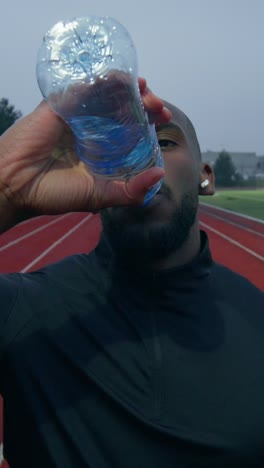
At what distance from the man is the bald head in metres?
0.06

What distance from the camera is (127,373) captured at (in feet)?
5.34

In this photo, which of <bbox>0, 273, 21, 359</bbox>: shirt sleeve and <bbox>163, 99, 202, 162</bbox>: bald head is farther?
<bbox>163, 99, 202, 162</bbox>: bald head

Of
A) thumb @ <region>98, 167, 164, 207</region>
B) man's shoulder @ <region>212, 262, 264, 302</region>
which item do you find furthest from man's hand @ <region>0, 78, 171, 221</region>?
man's shoulder @ <region>212, 262, 264, 302</region>

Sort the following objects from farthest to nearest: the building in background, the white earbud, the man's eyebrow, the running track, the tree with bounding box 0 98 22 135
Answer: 1. the building in background
2. the tree with bounding box 0 98 22 135
3. the running track
4. the white earbud
5. the man's eyebrow

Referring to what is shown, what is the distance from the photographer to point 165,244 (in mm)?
1806

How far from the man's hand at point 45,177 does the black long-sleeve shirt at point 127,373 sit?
0.28m

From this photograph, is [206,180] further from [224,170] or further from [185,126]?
[224,170]

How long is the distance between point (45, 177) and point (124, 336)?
443 mm

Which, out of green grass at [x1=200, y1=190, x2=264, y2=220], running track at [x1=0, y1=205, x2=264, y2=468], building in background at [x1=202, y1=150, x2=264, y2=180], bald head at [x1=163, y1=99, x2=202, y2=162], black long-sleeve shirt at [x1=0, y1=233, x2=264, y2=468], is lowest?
building in background at [x1=202, y1=150, x2=264, y2=180]

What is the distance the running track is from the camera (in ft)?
33.6

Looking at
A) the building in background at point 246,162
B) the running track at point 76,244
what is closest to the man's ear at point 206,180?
the running track at point 76,244

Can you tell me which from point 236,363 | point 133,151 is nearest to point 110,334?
point 236,363

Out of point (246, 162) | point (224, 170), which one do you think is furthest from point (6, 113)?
point (246, 162)

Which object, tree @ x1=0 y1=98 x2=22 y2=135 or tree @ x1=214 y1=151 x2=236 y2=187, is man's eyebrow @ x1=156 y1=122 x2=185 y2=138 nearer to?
tree @ x1=0 y1=98 x2=22 y2=135
